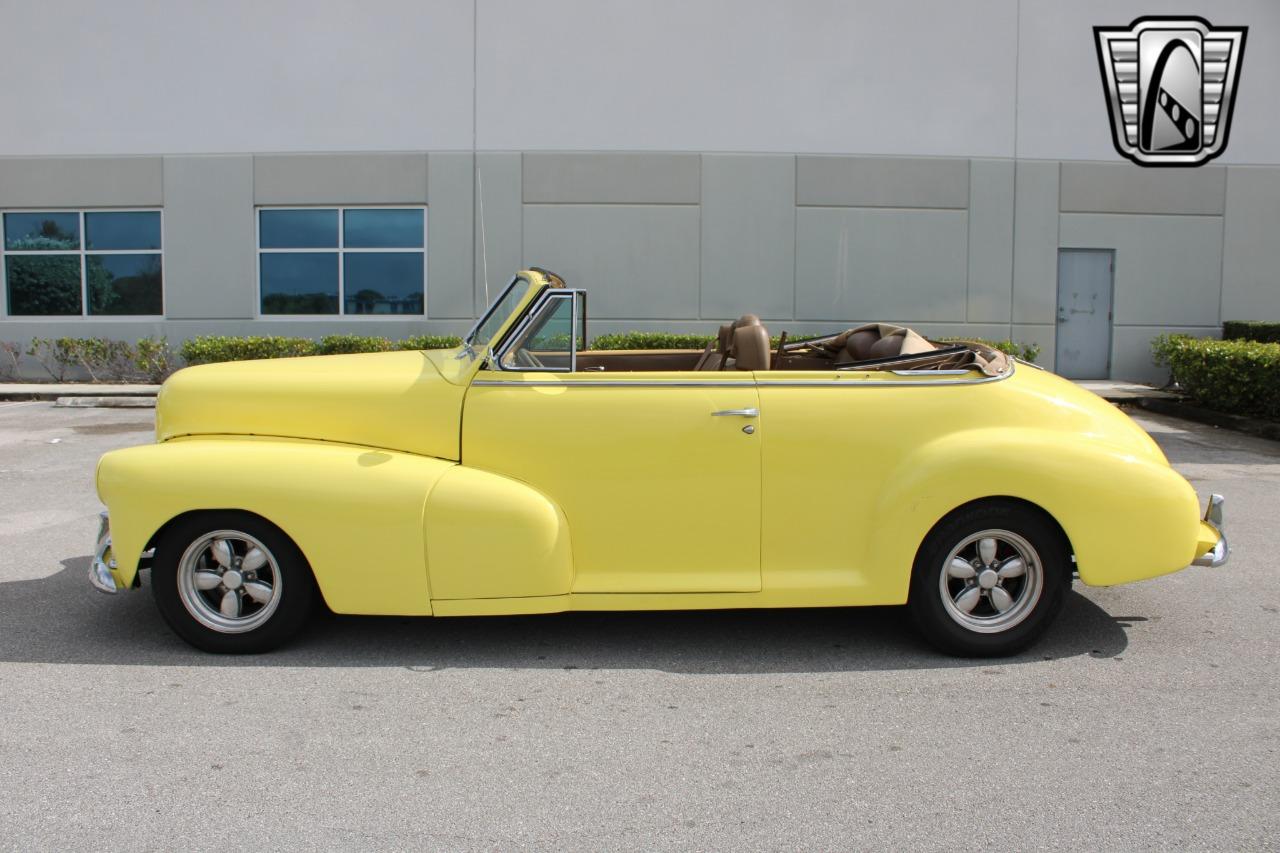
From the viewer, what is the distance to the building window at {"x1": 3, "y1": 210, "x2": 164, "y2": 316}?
18.6 meters

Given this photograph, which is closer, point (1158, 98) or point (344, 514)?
point (344, 514)

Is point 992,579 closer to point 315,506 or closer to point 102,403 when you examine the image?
point 315,506

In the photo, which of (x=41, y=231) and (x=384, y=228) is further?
(x=41, y=231)

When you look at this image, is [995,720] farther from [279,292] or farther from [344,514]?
[279,292]

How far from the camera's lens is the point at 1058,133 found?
58.7 feet

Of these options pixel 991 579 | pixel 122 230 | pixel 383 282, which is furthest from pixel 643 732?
pixel 122 230

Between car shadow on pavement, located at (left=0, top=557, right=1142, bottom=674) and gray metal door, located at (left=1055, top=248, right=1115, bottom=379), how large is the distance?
14268 mm

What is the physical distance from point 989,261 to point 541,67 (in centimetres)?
839

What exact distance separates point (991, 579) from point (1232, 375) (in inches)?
431

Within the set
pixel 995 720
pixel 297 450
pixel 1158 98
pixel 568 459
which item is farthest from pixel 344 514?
pixel 1158 98

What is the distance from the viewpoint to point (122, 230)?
61.1ft

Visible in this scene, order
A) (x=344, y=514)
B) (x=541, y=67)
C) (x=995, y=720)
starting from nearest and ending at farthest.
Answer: (x=995, y=720) < (x=344, y=514) < (x=541, y=67)

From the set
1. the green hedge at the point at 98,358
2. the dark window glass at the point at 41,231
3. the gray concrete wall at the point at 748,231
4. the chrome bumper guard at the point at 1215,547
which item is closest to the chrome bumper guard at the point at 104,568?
the chrome bumper guard at the point at 1215,547

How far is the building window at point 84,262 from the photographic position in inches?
731
